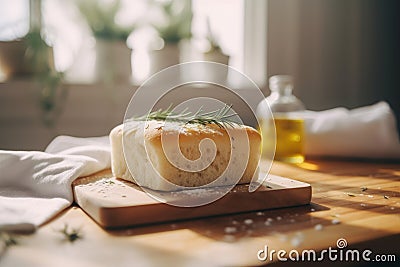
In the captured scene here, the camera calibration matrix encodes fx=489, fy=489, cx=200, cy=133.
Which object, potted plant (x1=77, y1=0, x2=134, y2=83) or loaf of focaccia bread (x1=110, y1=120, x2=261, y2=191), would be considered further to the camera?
potted plant (x1=77, y1=0, x2=134, y2=83)

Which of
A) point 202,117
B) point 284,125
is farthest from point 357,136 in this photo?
point 202,117

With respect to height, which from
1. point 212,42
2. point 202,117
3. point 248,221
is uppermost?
point 212,42

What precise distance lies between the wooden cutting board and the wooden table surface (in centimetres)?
1

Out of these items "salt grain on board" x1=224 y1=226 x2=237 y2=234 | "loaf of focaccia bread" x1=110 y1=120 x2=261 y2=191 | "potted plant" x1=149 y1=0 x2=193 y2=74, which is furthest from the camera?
"potted plant" x1=149 y1=0 x2=193 y2=74

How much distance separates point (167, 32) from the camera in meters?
1.89

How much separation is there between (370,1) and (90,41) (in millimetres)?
1283

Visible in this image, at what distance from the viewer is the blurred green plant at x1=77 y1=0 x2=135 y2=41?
1759 millimetres

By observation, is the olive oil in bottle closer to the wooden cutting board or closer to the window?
the wooden cutting board

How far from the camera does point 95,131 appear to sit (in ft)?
5.65

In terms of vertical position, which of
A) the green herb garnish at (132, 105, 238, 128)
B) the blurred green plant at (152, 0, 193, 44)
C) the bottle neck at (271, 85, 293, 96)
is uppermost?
the blurred green plant at (152, 0, 193, 44)

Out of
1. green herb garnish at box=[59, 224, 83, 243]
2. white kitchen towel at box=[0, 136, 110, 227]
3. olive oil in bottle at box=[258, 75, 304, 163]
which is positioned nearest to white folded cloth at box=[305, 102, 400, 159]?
olive oil in bottle at box=[258, 75, 304, 163]

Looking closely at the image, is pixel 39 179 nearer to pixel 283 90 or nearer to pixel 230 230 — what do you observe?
pixel 230 230

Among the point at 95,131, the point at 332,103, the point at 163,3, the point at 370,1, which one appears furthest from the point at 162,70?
the point at 370,1

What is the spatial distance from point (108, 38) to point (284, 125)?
810mm
